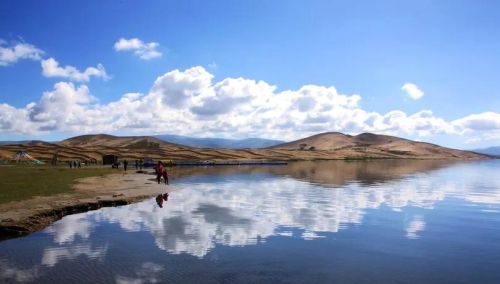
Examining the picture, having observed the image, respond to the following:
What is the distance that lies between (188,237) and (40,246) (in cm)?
741

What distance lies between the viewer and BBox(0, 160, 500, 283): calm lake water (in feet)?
58.1

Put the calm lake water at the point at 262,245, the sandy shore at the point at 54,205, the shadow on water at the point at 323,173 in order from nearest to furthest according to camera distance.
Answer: the calm lake water at the point at 262,245 → the sandy shore at the point at 54,205 → the shadow on water at the point at 323,173

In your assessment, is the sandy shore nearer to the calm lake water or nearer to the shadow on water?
the calm lake water

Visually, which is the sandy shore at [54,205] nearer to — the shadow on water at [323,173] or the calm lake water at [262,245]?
the calm lake water at [262,245]

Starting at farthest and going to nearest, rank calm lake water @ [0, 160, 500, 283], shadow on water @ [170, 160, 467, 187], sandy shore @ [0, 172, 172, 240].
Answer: shadow on water @ [170, 160, 467, 187]
sandy shore @ [0, 172, 172, 240]
calm lake water @ [0, 160, 500, 283]

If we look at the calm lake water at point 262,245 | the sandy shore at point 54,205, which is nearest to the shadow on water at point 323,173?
the calm lake water at point 262,245

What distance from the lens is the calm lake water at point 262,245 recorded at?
17703 millimetres

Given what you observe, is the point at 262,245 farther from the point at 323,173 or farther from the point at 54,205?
the point at 323,173

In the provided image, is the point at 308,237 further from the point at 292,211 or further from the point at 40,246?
the point at 40,246

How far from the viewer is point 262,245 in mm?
22688

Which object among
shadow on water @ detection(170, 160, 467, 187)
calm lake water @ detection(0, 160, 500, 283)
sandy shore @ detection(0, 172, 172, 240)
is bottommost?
calm lake water @ detection(0, 160, 500, 283)

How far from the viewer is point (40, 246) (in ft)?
71.6

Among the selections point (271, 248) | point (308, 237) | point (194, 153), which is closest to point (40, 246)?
point (271, 248)

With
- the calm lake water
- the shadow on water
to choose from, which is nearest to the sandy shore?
the calm lake water
